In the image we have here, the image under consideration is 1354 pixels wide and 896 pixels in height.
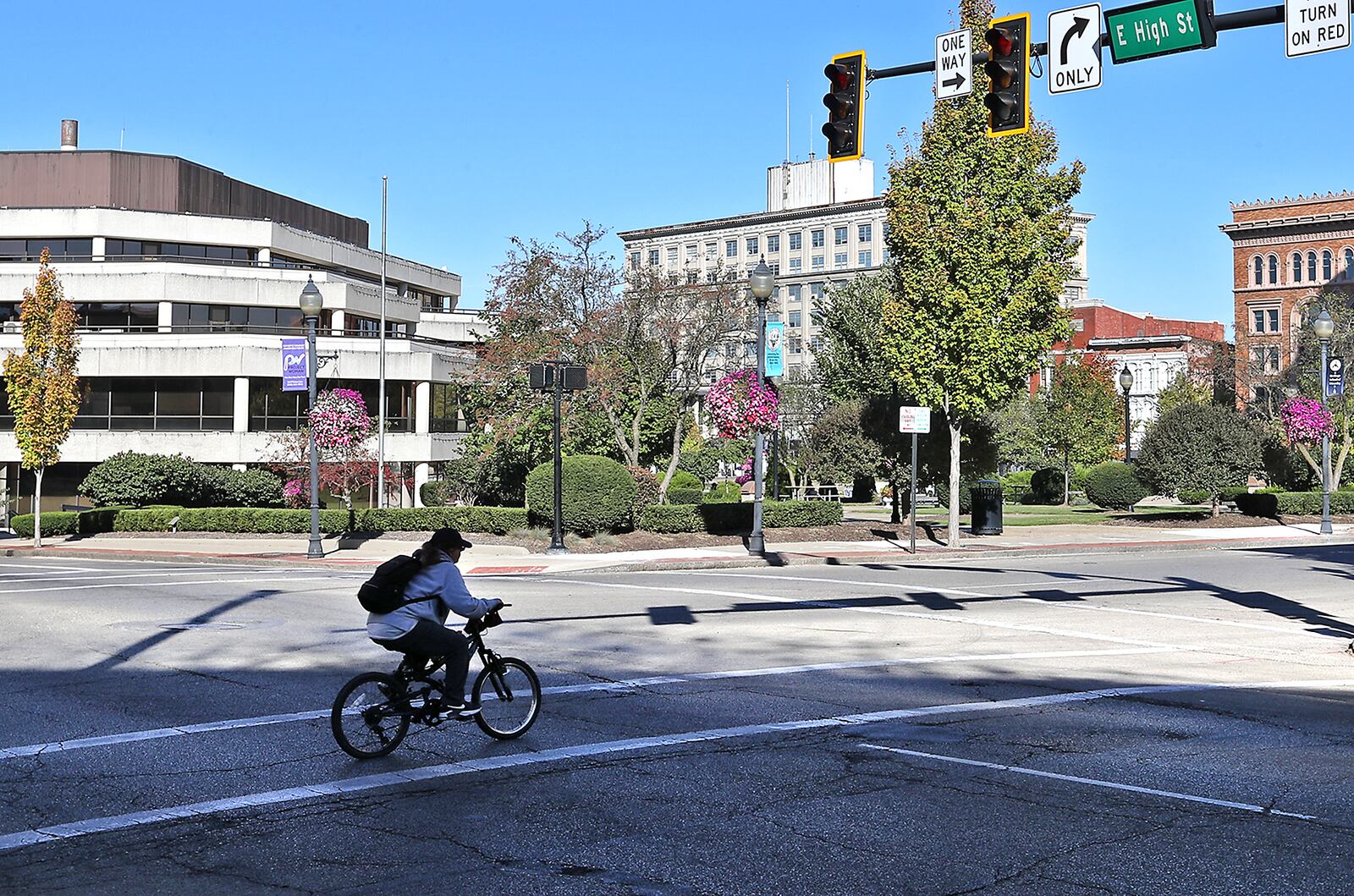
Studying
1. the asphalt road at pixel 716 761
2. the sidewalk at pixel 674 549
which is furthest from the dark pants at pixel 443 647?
the sidewalk at pixel 674 549

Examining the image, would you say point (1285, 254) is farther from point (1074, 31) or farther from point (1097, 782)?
point (1097, 782)

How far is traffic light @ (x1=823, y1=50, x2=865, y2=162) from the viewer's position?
15.0 metres

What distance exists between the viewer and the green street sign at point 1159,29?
12812mm

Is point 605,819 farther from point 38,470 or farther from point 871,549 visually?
point 38,470

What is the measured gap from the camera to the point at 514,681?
1033 centimetres

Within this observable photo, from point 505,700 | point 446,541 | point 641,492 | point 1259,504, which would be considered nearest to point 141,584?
point 641,492

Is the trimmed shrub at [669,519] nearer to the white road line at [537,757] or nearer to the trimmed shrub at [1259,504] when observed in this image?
the white road line at [537,757]

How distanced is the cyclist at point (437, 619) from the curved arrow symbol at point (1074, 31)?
822 cm

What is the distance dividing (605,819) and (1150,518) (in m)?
42.6

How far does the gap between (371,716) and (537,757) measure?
1217 millimetres

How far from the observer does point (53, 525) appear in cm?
4053

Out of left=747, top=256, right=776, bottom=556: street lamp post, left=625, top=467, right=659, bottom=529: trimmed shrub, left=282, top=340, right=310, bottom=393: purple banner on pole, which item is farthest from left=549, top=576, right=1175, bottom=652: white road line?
left=282, top=340, right=310, bottom=393: purple banner on pole

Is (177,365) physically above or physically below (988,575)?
above

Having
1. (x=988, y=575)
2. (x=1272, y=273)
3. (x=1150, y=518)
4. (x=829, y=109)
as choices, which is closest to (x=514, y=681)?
(x=829, y=109)
